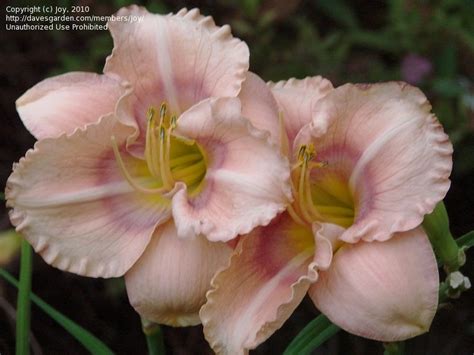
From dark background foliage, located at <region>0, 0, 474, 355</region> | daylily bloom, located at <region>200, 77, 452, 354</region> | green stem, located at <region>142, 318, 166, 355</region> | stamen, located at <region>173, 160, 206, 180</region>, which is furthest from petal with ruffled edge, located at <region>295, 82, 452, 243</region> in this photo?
dark background foliage, located at <region>0, 0, 474, 355</region>

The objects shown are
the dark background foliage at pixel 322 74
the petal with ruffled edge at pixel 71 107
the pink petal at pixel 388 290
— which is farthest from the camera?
the dark background foliage at pixel 322 74

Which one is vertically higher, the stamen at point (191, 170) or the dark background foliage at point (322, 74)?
the stamen at point (191, 170)

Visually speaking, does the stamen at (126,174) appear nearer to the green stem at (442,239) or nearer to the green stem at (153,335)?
the green stem at (153,335)

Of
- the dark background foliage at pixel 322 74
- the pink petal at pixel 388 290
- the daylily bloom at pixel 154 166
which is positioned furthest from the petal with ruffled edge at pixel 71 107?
the dark background foliage at pixel 322 74

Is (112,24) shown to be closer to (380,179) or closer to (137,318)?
(380,179)

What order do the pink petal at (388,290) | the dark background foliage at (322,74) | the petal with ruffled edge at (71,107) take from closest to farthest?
the pink petal at (388,290) → the petal with ruffled edge at (71,107) → the dark background foliage at (322,74)

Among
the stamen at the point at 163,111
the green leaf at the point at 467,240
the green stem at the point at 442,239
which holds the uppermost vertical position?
the stamen at the point at 163,111
